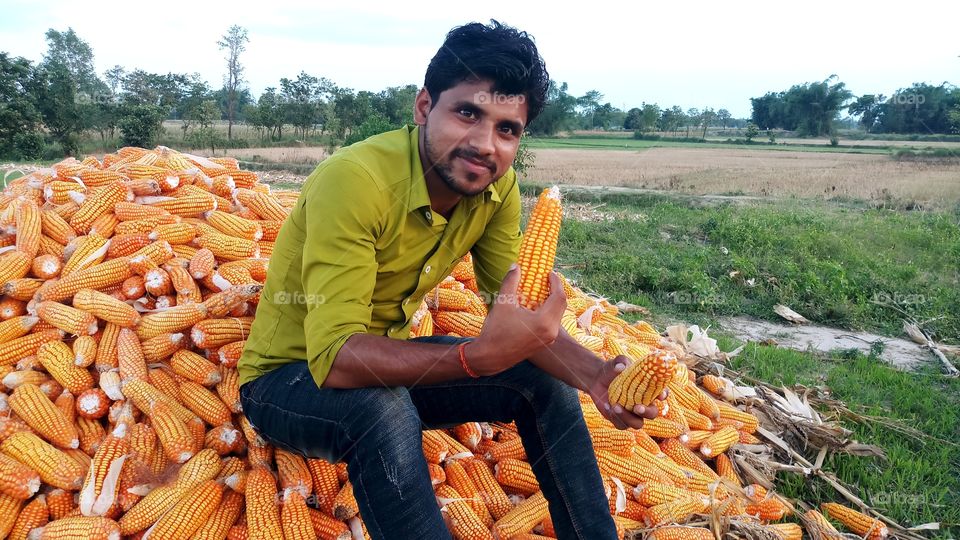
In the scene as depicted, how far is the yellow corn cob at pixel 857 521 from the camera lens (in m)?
3.12

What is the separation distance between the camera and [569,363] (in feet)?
7.59

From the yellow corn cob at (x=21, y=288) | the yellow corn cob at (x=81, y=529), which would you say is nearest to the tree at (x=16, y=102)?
the yellow corn cob at (x=21, y=288)

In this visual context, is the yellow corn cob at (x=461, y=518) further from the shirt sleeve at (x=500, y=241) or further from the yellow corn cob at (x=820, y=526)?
the yellow corn cob at (x=820, y=526)

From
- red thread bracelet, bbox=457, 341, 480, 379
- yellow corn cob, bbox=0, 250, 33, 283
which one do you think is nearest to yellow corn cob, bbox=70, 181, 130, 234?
yellow corn cob, bbox=0, 250, 33, 283

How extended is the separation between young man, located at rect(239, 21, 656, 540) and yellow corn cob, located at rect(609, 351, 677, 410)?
0.08m

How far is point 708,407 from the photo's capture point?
3912 millimetres

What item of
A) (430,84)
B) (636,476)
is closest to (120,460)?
(430,84)

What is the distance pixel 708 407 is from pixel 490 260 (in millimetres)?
2185

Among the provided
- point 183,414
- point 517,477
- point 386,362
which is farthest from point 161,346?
point 517,477

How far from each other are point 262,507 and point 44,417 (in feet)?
3.73

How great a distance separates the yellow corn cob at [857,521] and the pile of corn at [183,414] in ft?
0.04

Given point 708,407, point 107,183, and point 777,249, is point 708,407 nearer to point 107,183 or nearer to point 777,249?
point 107,183

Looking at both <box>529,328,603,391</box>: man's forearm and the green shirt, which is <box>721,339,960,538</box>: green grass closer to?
<box>529,328,603,391</box>: man's forearm

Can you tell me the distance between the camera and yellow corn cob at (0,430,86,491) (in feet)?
7.73
